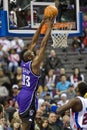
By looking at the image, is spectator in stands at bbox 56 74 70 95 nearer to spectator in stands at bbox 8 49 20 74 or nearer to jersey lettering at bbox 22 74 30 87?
spectator in stands at bbox 8 49 20 74

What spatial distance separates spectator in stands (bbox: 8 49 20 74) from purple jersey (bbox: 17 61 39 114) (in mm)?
8036

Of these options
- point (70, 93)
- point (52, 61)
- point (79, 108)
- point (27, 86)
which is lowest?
point (70, 93)

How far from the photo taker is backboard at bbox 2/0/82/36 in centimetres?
1143

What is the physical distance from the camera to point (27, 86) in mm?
9727

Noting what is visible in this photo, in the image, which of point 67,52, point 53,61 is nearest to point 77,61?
point 67,52

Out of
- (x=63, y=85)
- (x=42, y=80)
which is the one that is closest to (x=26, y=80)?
(x=63, y=85)

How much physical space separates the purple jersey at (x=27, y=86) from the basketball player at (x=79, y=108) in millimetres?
845

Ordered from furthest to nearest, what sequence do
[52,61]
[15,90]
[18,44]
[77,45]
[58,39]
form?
[77,45], [18,44], [52,61], [15,90], [58,39]

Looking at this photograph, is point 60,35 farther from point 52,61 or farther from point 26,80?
point 52,61

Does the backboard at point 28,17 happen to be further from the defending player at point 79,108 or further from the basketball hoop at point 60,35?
the defending player at point 79,108

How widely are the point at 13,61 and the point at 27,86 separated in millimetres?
8503

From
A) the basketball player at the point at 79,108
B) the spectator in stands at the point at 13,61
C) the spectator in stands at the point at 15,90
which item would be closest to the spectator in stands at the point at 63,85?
the spectator in stands at the point at 15,90

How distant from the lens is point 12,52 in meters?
18.4

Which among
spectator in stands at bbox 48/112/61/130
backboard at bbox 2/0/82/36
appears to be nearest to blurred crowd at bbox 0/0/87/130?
spectator in stands at bbox 48/112/61/130
